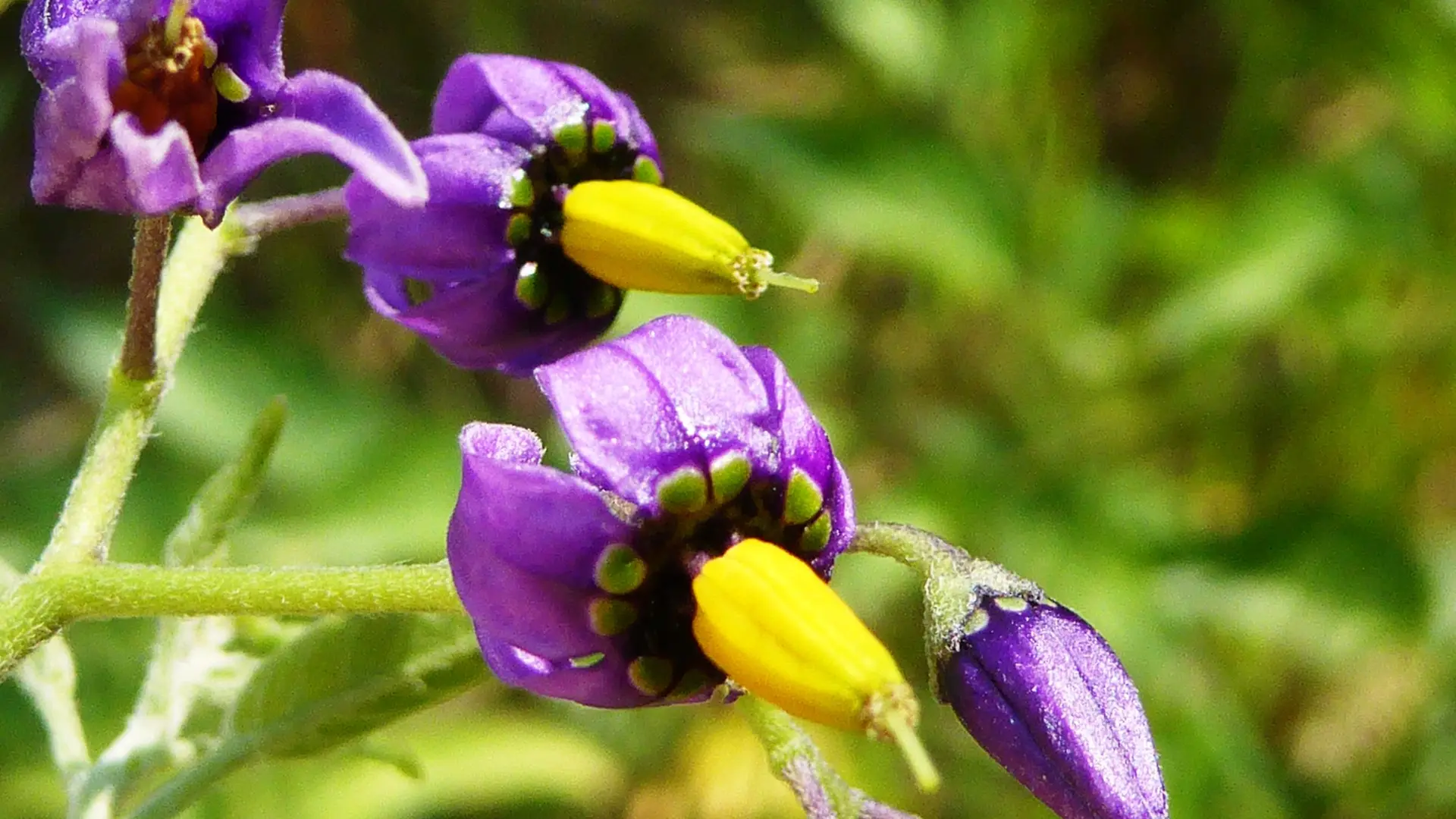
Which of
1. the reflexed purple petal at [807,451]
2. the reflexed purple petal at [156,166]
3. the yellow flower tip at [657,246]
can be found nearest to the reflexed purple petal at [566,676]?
the reflexed purple petal at [807,451]

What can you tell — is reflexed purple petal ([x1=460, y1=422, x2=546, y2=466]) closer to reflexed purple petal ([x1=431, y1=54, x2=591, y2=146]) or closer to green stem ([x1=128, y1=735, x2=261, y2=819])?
reflexed purple petal ([x1=431, y1=54, x2=591, y2=146])

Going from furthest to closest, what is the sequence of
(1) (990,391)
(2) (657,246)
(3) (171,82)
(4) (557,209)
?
(1) (990,391)
(4) (557,209)
(2) (657,246)
(3) (171,82)

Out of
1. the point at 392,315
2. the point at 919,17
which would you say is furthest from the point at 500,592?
the point at 919,17

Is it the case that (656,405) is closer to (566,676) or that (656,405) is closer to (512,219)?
(566,676)

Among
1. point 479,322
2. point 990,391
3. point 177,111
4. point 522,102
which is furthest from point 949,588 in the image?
point 990,391

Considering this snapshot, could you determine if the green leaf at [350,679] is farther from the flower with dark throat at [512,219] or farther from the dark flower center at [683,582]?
the flower with dark throat at [512,219]

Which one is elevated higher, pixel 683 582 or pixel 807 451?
pixel 807 451
